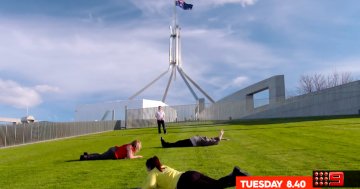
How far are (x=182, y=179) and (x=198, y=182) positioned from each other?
26cm

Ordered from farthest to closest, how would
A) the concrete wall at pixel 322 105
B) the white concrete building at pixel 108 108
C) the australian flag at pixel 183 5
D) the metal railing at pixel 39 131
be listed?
1. the white concrete building at pixel 108 108
2. the australian flag at pixel 183 5
3. the concrete wall at pixel 322 105
4. the metal railing at pixel 39 131

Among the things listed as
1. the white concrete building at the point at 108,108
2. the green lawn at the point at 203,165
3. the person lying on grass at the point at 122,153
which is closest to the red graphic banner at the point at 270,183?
the green lawn at the point at 203,165

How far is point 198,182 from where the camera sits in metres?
4.91

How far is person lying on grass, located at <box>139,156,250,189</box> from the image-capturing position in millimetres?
4910

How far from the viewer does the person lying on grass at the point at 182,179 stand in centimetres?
491

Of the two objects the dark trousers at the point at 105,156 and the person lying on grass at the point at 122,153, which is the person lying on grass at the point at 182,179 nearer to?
the person lying on grass at the point at 122,153

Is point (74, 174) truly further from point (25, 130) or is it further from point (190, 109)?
point (190, 109)

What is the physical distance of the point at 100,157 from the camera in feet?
30.3

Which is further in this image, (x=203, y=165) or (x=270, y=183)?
(x=203, y=165)

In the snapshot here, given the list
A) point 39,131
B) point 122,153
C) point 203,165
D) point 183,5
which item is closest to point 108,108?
point 183,5

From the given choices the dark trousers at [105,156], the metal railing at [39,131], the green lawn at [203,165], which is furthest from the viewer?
the metal railing at [39,131]

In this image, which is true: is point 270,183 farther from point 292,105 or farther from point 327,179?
point 292,105

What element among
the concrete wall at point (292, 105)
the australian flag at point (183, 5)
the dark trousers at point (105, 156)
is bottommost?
the dark trousers at point (105, 156)

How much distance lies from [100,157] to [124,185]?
3.42 m
